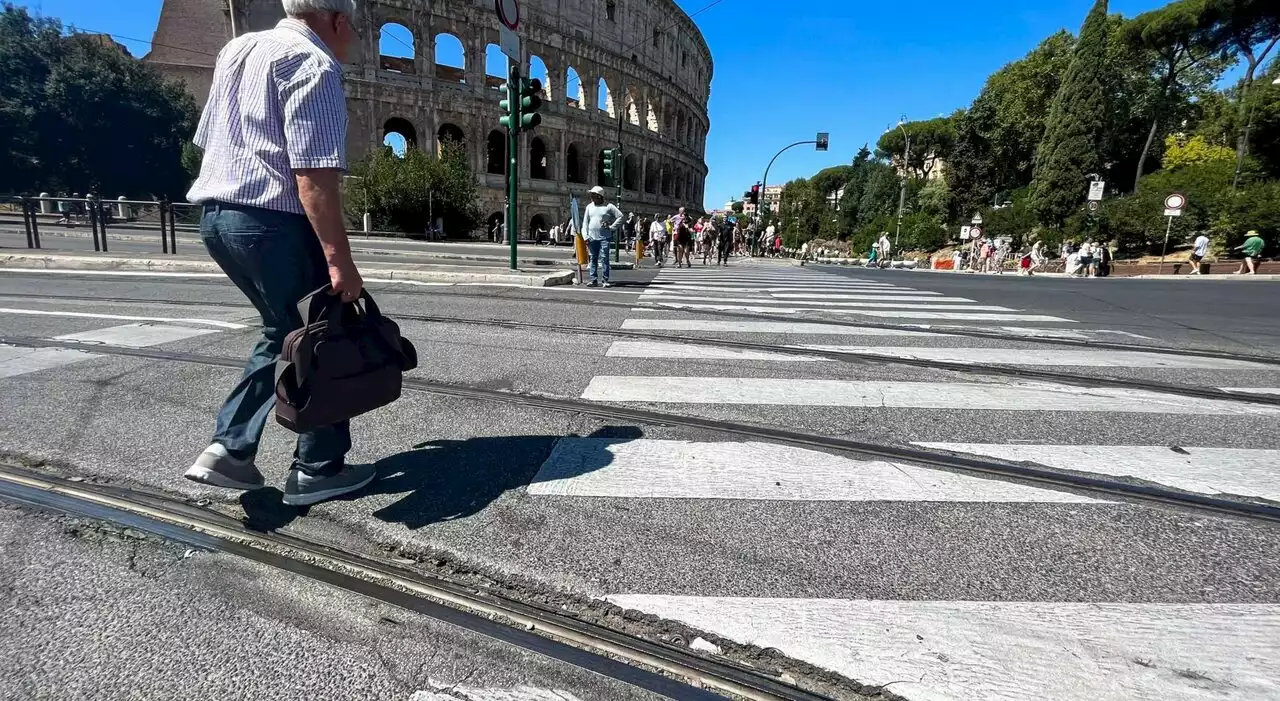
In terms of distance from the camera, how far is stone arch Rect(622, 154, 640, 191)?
46900mm

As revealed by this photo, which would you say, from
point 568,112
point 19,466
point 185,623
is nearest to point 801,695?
point 185,623

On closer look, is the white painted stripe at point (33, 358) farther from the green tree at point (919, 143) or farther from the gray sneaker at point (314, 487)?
the green tree at point (919, 143)

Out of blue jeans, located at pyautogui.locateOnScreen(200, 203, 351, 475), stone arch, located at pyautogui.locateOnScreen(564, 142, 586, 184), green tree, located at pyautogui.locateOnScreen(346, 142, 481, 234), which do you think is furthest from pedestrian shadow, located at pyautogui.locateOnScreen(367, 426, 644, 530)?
stone arch, located at pyautogui.locateOnScreen(564, 142, 586, 184)

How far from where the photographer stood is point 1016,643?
1.57 m

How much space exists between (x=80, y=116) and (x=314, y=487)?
4992cm

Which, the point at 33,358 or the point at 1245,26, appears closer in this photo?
the point at 33,358

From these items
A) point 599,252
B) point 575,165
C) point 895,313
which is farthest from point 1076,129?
point 599,252

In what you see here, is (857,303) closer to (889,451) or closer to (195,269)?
(889,451)

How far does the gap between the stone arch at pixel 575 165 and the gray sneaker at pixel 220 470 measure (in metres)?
43.1

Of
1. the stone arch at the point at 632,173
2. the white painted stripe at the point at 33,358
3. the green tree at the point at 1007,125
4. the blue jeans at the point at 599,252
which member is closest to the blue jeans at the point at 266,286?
the white painted stripe at the point at 33,358

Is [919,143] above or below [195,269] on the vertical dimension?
above

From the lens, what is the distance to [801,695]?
1.41 m

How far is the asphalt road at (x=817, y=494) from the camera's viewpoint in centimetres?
160

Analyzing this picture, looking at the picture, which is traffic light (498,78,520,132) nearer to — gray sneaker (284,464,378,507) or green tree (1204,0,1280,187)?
gray sneaker (284,464,378,507)
